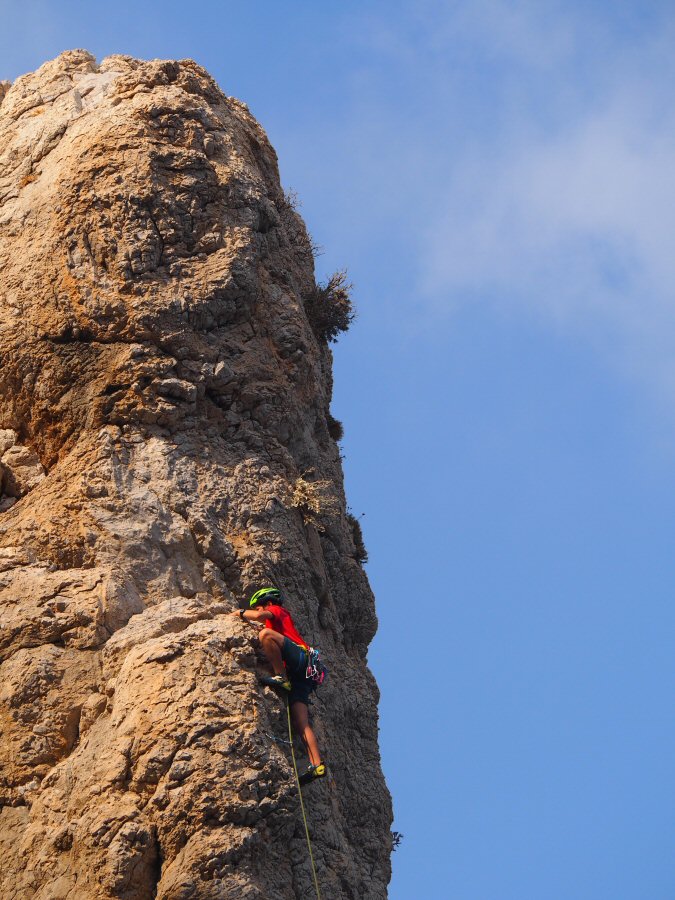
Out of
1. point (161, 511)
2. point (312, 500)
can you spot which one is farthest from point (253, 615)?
point (312, 500)

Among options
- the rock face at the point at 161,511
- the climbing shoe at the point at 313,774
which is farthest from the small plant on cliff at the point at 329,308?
the climbing shoe at the point at 313,774

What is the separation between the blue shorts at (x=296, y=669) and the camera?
45.1 feet

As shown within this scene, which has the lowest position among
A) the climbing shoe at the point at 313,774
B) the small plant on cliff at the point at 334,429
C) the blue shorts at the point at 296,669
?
the climbing shoe at the point at 313,774

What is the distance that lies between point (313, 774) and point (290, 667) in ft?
3.56

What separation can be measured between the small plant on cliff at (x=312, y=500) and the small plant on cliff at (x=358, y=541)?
214cm

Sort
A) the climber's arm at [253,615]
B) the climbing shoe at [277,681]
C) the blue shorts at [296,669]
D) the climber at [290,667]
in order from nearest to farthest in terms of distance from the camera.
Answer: the climbing shoe at [277,681] → the climber at [290,667] → the blue shorts at [296,669] → the climber's arm at [253,615]

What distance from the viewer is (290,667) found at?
13.8 meters

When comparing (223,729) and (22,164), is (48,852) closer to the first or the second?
(223,729)

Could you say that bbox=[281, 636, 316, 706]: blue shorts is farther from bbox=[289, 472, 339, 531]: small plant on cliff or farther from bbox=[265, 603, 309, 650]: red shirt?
bbox=[289, 472, 339, 531]: small plant on cliff

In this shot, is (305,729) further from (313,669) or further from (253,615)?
(253,615)

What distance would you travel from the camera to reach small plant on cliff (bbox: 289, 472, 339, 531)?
1652cm

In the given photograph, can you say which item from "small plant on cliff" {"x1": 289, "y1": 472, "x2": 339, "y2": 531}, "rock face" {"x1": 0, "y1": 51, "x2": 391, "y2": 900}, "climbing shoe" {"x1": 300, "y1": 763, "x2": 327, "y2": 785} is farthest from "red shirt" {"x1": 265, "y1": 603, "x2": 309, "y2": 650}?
"small plant on cliff" {"x1": 289, "y1": 472, "x2": 339, "y2": 531}

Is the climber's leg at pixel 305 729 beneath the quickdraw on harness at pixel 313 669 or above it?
beneath

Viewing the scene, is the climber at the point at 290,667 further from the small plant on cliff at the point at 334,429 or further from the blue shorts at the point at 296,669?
the small plant on cliff at the point at 334,429
